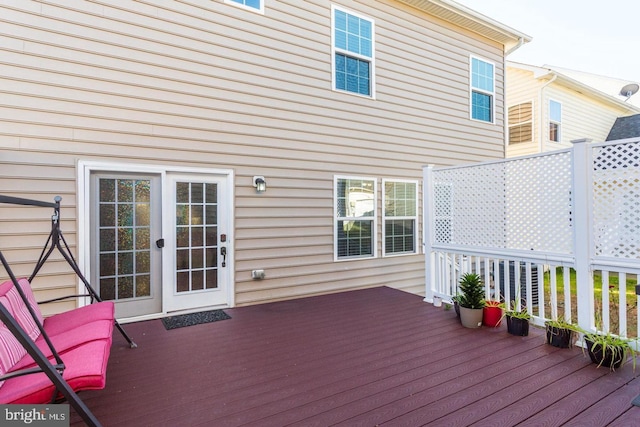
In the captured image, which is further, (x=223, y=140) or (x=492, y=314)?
(x=223, y=140)

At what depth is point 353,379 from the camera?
2.57m

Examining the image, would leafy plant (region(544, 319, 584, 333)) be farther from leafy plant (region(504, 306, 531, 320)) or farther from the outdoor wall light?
the outdoor wall light

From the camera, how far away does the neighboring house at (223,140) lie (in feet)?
11.5

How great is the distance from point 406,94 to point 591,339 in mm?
4751

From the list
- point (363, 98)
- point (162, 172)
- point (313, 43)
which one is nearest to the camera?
point (162, 172)

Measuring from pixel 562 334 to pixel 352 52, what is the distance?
16.1ft

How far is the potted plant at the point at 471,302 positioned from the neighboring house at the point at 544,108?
7834 mm

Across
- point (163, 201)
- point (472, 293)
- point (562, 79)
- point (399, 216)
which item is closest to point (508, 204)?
point (472, 293)

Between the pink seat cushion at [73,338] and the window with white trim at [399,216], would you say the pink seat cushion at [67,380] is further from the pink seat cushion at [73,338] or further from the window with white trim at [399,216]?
the window with white trim at [399,216]

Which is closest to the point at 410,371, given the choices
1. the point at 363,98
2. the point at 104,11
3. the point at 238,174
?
the point at 238,174

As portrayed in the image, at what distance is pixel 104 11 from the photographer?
3.73 m

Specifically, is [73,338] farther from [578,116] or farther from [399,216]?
[578,116]

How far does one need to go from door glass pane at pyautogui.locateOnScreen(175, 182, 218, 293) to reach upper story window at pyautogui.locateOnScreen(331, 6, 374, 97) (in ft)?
9.17

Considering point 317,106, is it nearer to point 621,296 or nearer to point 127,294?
point 127,294
